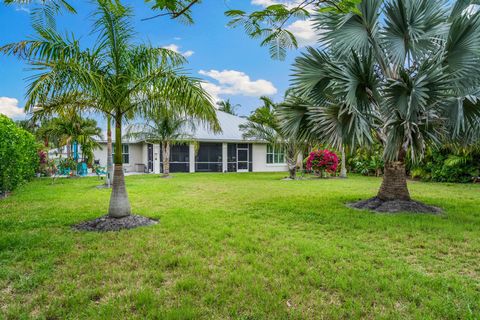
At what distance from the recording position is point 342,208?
7523mm

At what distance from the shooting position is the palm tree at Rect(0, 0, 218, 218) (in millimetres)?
4871

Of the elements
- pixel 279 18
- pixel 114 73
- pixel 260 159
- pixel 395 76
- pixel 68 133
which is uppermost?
pixel 395 76

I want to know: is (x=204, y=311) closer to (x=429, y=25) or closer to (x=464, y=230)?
(x=464, y=230)

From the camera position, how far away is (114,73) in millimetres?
5836

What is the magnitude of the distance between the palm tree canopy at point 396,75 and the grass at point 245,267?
1914 mm

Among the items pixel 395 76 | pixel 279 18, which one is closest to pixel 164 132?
pixel 395 76

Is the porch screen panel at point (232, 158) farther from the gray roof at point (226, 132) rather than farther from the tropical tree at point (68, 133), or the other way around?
the tropical tree at point (68, 133)

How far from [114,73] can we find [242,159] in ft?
58.7

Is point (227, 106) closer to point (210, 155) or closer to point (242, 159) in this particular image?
point (242, 159)

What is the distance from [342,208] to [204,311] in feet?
18.5

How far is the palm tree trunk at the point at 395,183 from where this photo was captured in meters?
7.55

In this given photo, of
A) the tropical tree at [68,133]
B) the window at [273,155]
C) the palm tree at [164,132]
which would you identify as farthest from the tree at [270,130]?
the tropical tree at [68,133]

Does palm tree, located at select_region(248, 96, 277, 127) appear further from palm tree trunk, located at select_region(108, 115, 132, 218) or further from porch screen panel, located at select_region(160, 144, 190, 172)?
palm tree trunk, located at select_region(108, 115, 132, 218)

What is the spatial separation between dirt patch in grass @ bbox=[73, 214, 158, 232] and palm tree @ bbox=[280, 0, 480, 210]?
4452 mm
